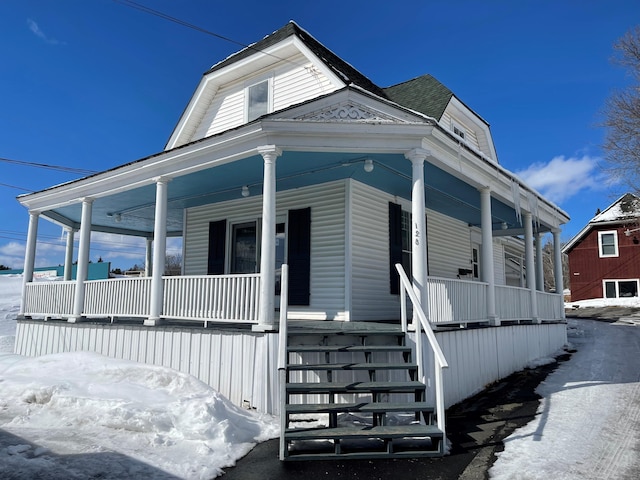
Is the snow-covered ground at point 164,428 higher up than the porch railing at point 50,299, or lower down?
lower down

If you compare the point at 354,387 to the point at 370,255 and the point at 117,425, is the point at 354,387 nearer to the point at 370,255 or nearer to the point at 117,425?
the point at 117,425

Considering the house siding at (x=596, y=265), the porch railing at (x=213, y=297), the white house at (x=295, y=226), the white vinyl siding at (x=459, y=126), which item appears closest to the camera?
the white house at (x=295, y=226)

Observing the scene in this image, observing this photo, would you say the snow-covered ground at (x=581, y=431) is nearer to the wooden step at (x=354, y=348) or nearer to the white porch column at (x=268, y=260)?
the wooden step at (x=354, y=348)

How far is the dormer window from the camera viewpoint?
1030cm

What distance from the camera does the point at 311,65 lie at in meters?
9.61

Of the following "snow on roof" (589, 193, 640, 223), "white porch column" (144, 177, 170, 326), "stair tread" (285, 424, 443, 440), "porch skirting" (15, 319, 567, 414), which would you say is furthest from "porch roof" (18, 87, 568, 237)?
"snow on roof" (589, 193, 640, 223)

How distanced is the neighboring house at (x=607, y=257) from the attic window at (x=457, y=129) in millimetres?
19906

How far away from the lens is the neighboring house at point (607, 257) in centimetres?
2723

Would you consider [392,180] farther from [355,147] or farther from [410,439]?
[410,439]

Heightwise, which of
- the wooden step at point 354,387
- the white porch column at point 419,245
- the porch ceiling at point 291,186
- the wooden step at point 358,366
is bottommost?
the wooden step at point 354,387

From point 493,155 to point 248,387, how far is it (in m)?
11.1

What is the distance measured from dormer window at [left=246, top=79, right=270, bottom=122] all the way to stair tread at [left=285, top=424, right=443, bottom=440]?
7.80 m

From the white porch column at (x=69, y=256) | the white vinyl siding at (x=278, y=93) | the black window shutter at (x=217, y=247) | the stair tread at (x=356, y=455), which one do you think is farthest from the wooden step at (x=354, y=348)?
the white porch column at (x=69, y=256)

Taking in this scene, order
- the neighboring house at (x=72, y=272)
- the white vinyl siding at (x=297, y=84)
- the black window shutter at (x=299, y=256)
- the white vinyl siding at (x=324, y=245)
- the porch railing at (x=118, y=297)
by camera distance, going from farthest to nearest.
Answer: the neighboring house at (x=72, y=272), the white vinyl siding at (x=297, y=84), the black window shutter at (x=299, y=256), the white vinyl siding at (x=324, y=245), the porch railing at (x=118, y=297)
